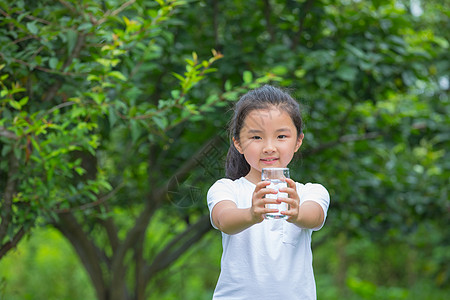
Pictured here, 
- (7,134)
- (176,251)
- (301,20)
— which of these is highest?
(7,134)

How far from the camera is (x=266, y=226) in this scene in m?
1.62

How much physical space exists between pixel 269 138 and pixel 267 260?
1.11 feet

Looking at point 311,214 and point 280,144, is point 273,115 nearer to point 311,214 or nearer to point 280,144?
point 280,144

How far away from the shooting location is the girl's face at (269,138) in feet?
5.33

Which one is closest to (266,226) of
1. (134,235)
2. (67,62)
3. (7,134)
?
(7,134)

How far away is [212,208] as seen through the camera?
161 centimetres

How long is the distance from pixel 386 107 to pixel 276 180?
270cm

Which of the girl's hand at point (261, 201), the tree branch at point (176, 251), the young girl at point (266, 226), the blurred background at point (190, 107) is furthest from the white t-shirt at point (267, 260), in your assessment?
the tree branch at point (176, 251)

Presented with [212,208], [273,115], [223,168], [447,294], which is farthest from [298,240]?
[447,294]

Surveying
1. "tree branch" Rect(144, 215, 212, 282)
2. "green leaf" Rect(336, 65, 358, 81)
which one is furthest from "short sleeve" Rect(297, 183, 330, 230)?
"tree branch" Rect(144, 215, 212, 282)

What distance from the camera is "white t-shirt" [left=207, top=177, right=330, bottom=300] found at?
5.16ft

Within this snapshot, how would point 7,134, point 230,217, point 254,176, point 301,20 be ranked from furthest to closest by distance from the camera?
point 301,20 < point 7,134 < point 254,176 < point 230,217

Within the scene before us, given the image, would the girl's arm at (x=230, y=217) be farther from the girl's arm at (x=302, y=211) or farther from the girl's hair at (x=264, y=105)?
the girl's hair at (x=264, y=105)

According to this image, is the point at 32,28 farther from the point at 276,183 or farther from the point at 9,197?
the point at 276,183
